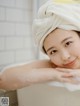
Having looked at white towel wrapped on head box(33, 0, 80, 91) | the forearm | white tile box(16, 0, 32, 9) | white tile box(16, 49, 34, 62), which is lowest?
the forearm

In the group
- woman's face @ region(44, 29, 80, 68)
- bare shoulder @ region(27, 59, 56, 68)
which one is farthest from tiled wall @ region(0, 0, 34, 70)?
woman's face @ region(44, 29, 80, 68)

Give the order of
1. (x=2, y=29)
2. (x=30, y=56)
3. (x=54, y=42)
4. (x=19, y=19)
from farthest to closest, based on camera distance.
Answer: (x=30, y=56)
(x=19, y=19)
(x=2, y=29)
(x=54, y=42)

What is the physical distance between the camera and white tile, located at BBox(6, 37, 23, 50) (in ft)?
5.37

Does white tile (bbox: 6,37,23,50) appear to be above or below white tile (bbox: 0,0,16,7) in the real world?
below

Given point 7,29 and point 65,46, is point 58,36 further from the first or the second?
point 7,29

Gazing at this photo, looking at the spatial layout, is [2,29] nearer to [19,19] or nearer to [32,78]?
[19,19]

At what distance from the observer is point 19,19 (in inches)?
67.3

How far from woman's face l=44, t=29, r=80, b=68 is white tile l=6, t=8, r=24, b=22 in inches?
28.7

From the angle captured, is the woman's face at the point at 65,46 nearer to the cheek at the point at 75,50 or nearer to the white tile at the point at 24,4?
the cheek at the point at 75,50

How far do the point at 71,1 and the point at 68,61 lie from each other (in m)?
0.30

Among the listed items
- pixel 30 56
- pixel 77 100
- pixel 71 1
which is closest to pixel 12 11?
pixel 30 56

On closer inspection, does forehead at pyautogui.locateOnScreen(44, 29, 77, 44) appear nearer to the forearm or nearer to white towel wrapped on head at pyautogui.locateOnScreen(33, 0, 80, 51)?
white towel wrapped on head at pyautogui.locateOnScreen(33, 0, 80, 51)

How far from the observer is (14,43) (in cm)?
168

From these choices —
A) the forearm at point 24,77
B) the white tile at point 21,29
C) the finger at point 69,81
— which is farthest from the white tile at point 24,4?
the finger at point 69,81
